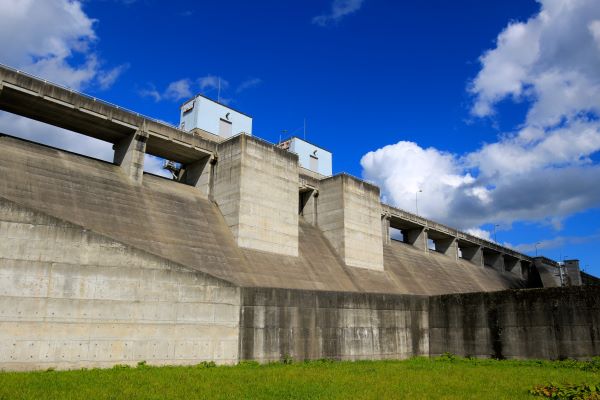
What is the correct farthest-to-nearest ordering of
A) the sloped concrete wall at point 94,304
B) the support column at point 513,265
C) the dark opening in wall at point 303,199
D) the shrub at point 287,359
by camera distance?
the support column at point 513,265 < the dark opening in wall at point 303,199 < the shrub at point 287,359 < the sloped concrete wall at point 94,304

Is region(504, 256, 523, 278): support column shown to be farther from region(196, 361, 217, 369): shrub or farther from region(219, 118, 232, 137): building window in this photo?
region(196, 361, 217, 369): shrub

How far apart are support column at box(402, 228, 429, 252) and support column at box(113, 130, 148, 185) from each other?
3572cm

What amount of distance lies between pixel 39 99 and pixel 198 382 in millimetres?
20732

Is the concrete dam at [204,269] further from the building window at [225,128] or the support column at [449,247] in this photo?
the support column at [449,247]

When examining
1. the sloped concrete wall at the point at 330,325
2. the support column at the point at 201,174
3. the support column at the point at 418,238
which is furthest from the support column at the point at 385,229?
the sloped concrete wall at the point at 330,325

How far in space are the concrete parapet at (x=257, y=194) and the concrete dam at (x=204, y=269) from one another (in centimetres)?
11

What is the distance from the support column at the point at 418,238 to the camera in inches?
2206

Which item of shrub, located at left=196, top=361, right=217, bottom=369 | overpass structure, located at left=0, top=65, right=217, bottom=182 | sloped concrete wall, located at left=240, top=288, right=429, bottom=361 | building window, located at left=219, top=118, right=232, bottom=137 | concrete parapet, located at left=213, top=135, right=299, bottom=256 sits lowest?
shrub, located at left=196, top=361, right=217, bottom=369

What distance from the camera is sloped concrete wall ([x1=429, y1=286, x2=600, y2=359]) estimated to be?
20219mm

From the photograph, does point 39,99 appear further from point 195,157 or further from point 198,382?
point 198,382

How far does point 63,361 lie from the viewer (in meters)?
15.0

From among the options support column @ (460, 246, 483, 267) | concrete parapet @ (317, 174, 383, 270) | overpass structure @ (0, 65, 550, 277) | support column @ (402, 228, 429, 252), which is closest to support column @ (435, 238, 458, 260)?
support column @ (460, 246, 483, 267)

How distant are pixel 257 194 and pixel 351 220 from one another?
10.7m

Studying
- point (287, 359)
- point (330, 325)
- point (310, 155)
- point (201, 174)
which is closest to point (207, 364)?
point (287, 359)
